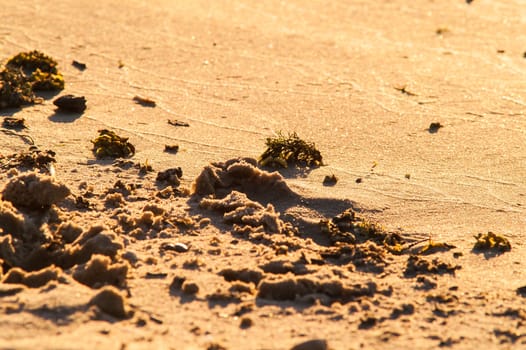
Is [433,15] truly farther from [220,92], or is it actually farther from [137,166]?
[137,166]

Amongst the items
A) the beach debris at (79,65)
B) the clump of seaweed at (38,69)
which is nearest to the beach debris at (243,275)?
the clump of seaweed at (38,69)

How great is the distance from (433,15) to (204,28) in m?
2.78

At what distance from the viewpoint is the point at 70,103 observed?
6.23 m

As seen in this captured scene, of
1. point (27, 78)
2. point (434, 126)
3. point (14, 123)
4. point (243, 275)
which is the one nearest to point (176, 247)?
point (243, 275)

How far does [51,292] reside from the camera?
11.1 ft

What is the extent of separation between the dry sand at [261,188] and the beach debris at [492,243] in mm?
40

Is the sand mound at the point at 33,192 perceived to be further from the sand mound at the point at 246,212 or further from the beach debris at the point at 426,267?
the beach debris at the point at 426,267

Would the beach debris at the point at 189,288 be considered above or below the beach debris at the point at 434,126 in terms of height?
below

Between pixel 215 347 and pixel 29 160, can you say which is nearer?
pixel 215 347

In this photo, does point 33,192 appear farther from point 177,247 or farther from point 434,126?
point 434,126

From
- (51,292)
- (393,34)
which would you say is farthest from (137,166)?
(393,34)

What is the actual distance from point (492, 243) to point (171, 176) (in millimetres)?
1849

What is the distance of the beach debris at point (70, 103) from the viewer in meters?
6.23

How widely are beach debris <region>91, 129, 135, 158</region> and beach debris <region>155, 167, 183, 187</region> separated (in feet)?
1.57
